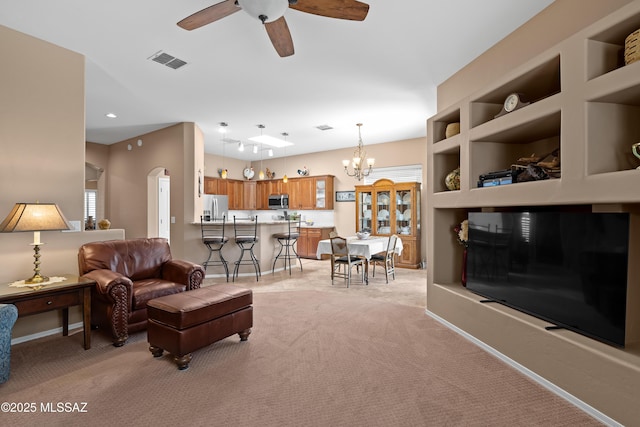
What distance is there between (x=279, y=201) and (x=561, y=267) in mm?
7442

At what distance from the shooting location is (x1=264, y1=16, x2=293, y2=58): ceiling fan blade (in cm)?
233

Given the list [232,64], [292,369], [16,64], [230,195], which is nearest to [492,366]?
[292,369]

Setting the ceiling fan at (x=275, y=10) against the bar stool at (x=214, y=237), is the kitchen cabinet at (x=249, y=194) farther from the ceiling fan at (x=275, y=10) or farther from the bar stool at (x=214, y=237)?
the ceiling fan at (x=275, y=10)

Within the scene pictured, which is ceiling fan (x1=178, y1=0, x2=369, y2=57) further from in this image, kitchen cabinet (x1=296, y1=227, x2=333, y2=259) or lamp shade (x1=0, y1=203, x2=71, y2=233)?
kitchen cabinet (x1=296, y1=227, x2=333, y2=259)

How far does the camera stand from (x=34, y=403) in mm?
2068

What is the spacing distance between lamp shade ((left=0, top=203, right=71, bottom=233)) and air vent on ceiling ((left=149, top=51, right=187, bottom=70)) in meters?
1.85

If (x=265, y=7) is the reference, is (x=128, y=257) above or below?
below

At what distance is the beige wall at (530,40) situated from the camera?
2.34m

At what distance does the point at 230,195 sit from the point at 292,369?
7226mm

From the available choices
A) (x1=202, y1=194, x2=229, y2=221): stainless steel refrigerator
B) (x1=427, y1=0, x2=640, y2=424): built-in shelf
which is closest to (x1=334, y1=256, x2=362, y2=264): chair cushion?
(x1=427, y1=0, x2=640, y2=424): built-in shelf

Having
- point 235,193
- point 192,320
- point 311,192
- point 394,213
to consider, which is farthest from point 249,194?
point 192,320

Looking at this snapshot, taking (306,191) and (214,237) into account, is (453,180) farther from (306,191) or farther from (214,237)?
(306,191)

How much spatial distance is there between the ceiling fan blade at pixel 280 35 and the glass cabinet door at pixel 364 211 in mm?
5139

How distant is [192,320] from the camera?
8.38 ft
